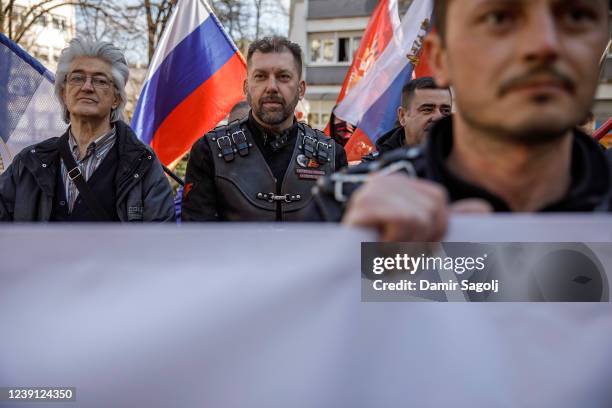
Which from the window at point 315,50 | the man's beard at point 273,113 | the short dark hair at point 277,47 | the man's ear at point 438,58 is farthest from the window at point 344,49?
the man's ear at point 438,58

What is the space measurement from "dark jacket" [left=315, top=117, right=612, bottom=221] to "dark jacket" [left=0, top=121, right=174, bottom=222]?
49.1 inches

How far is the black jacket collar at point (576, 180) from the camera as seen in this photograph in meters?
1.16

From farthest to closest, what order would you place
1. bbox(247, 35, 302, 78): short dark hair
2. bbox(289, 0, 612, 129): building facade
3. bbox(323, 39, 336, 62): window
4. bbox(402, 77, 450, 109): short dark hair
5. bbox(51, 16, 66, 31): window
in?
bbox(323, 39, 336, 62): window, bbox(289, 0, 612, 129): building facade, bbox(51, 16, 66, 31): window, bbox(402, 77, 450, 109): short dark hair, bbox(247, 35, 302, 78): short dark hair

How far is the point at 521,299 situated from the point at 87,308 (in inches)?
35.8

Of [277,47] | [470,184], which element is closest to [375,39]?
[277,47]

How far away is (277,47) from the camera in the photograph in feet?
9.86

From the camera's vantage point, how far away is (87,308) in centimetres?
132

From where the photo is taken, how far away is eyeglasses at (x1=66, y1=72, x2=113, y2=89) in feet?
8.33

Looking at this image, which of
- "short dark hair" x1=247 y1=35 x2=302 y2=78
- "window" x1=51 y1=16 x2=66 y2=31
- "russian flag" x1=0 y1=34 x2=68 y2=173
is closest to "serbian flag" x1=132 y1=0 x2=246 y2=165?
"russian flag" x1=0 y1=34 x2=68 y2=173

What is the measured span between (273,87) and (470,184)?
1.85m

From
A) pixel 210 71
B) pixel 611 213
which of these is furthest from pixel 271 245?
pixel 210 71

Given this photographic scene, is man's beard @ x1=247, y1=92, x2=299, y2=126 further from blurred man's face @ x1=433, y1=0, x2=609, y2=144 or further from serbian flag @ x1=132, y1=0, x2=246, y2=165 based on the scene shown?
serbian flag @ x1=132, y1=0, x2=246, y2=165

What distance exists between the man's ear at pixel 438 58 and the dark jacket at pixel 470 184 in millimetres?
105

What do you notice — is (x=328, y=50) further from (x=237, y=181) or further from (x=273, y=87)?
(x=237, y=181)
